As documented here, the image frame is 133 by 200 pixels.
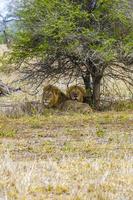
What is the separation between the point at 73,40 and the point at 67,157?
7.59m

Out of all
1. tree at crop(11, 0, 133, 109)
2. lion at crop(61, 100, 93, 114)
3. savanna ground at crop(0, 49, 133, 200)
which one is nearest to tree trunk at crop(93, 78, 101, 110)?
tree at crop(11, 0, 133, 109)

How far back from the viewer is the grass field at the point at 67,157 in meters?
6.78

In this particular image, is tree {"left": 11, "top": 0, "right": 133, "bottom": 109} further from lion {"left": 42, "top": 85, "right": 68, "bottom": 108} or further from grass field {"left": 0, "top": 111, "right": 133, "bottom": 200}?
grass field {"left": 0, "top": 111, "right": 133, "bottom": 200}

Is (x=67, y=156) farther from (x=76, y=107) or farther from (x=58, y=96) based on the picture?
(x=58, y=96)

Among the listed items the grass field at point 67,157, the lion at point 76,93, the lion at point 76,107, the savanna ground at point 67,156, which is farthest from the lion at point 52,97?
the grass field at point 67,157

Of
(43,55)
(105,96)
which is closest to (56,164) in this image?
(43,55)

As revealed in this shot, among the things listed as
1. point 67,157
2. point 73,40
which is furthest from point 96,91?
point 67,157

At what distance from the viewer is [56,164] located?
8.32 meters

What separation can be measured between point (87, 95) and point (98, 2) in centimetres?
319

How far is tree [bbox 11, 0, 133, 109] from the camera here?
16.2 m

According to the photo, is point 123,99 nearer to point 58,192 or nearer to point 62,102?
point 62,102

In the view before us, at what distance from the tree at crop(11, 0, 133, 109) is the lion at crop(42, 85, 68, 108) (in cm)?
43

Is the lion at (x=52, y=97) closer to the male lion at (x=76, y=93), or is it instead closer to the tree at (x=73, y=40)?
the male lion at (x=76, y=93)

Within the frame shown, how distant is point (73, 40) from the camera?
640 inches
